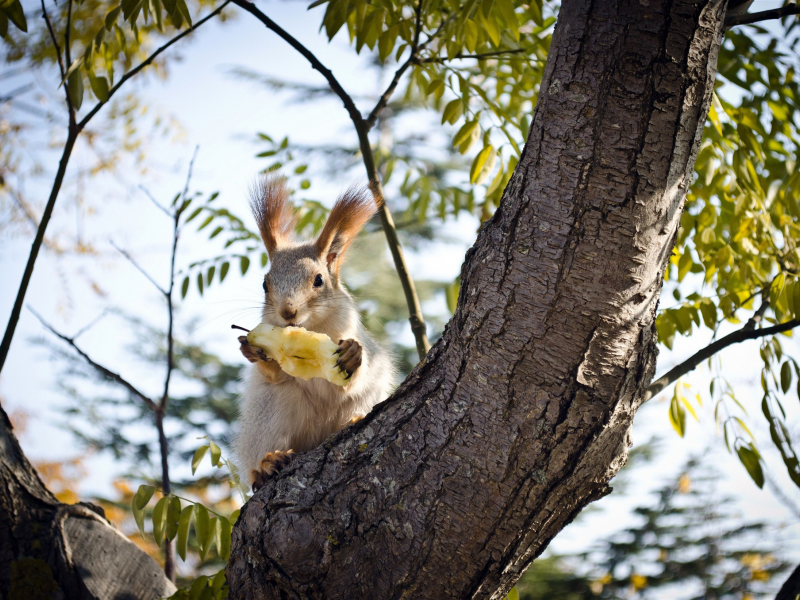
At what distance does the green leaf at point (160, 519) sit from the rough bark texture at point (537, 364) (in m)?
0.43

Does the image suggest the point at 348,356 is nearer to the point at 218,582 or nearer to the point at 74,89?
the point at 218,582

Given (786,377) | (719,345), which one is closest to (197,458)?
(719,345)

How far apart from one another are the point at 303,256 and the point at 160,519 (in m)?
1.45

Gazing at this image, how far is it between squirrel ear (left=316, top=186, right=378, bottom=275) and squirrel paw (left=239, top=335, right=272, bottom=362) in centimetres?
88

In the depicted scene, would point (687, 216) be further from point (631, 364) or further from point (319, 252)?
point (319, 252)

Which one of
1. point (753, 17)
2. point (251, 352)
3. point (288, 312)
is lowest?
point (251, 352)

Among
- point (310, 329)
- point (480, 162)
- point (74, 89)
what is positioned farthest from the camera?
point (310, 329)

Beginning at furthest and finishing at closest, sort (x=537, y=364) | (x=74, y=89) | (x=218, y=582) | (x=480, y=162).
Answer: (x=480, y=162) < (x=74, y=89) < (x=218, y=582) < (x=537, y=364)

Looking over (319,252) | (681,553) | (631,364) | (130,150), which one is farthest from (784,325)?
(130,150)

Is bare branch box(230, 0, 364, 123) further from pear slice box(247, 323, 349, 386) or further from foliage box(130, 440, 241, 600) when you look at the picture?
foliage box(130, 440, 241, 600)

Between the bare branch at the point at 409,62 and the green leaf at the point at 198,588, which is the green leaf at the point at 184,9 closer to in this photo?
the bare branch at the point at 409,62

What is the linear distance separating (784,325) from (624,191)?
3.64 feet

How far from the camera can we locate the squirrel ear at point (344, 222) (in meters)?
2.98

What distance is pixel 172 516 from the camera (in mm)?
2051
